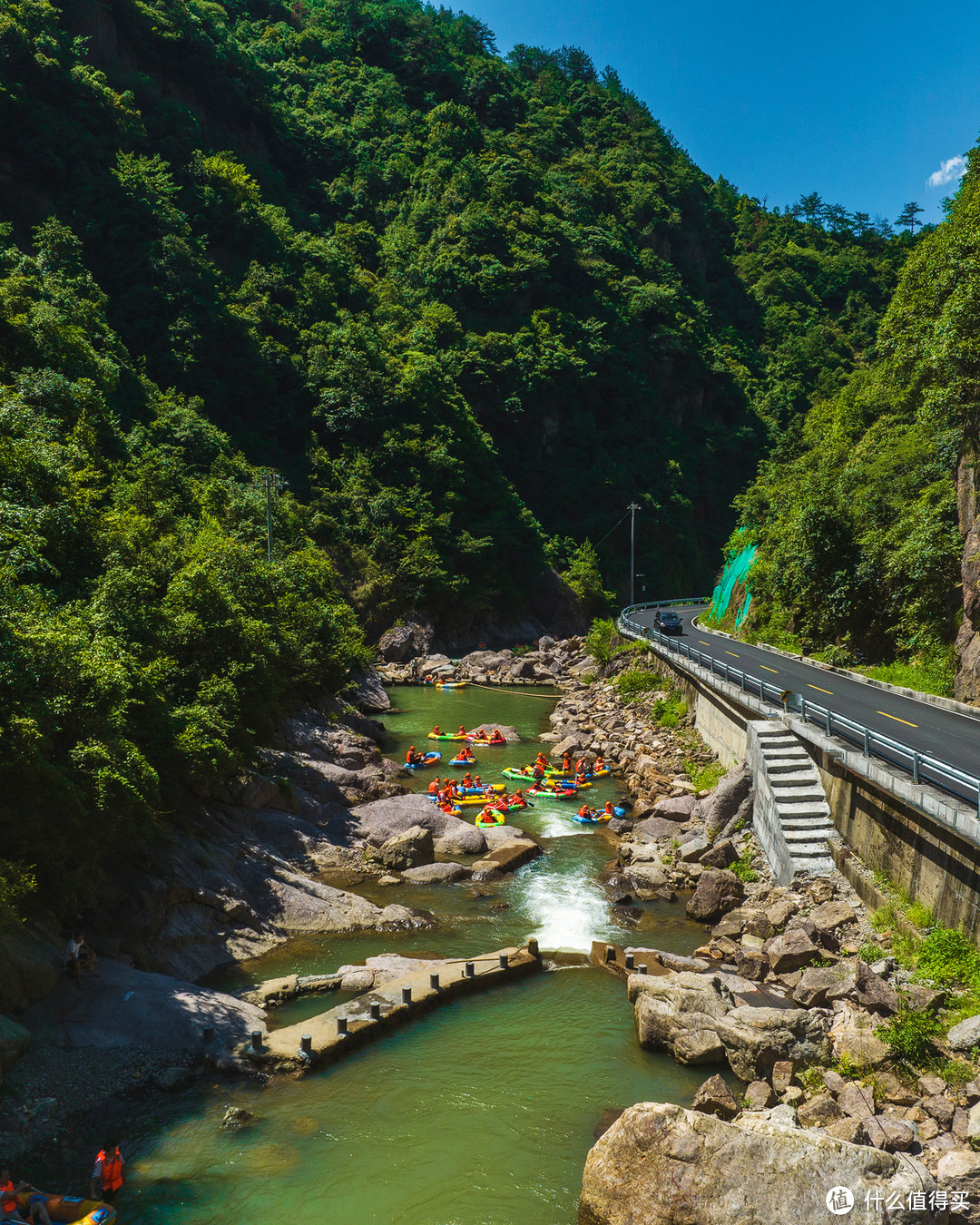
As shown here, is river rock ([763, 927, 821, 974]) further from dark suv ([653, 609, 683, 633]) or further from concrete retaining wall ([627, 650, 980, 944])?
dark suv ([653, 609, 683, 633])

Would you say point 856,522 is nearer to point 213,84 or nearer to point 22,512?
point 22,512

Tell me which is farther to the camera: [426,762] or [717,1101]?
[426,762]

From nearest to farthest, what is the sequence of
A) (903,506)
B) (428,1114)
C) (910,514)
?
(428,1114)
(910,514)
(903,506)

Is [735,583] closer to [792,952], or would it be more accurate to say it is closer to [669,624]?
[669,624]

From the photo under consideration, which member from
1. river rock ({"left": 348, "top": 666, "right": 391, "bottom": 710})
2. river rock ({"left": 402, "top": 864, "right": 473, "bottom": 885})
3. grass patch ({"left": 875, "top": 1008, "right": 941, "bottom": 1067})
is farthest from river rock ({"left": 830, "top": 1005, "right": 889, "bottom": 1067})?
river rock ({"left": 348, "top": 666, "right": 391, "bottom": 710})

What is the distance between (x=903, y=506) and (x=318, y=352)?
50.9m

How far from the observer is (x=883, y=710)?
21578 mm

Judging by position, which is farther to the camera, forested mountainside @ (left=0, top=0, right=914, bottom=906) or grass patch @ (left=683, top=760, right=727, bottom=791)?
grass patch @ (left=683, top=760, right=727, bottom=791)

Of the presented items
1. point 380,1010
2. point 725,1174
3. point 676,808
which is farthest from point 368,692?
point 725,1174

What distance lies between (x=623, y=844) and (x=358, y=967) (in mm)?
9100

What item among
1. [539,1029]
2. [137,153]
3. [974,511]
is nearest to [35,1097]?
[539,1029]

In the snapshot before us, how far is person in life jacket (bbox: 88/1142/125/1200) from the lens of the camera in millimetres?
9281

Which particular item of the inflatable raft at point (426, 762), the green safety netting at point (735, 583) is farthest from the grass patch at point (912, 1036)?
the green safety netting at point (735, 583)

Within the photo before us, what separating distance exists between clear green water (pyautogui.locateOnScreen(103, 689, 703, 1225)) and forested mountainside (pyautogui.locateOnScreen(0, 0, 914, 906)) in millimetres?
5020
